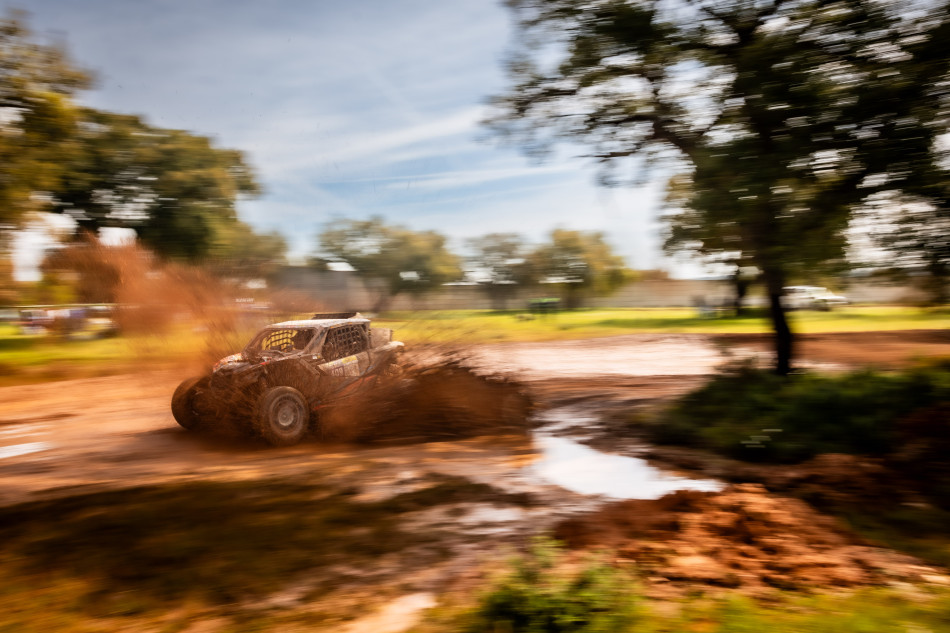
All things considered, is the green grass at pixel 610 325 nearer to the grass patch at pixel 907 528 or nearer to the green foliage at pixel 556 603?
the grass patch at pixel 907 528

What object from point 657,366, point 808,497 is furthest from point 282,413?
point 657,366

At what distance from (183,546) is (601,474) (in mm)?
4936

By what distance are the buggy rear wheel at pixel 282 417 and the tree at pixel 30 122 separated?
1378cm

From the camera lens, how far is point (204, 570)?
5.23 m

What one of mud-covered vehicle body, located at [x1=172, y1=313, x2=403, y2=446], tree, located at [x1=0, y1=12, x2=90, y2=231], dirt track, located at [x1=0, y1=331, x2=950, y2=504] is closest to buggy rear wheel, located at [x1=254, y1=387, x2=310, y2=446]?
mud-covered vehicle body, located at [x1=172, y1=313, x2=403, y2=446]

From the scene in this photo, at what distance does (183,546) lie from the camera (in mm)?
5738

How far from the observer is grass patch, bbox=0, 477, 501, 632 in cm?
469

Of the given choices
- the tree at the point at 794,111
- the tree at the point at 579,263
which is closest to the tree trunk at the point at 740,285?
the tree at the point at 794,111

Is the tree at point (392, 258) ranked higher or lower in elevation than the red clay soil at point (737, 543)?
higher

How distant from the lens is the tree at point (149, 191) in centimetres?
2816

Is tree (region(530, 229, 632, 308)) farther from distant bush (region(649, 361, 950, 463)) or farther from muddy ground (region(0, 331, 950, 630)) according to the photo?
distant bush (region(649, 361, 950, 463))

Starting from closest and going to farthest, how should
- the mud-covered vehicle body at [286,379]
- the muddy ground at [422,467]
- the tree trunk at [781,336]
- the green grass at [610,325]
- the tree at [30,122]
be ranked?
the muddy ground at [422,467] < the mud-covered vehicle body at [286,379] < the tree trunk at [781,336] < the green grass at [610,325] < the tree at [30,122]

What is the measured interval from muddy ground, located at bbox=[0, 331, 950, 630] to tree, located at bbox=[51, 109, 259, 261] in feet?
40.9

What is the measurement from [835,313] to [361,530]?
49.5 metres
